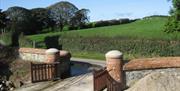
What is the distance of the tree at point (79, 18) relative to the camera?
6825 cm

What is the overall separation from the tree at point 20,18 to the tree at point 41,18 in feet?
4.00

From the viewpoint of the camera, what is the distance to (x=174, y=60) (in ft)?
56.5

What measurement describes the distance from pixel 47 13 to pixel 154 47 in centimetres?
3636

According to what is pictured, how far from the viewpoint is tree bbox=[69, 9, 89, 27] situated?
68250mm

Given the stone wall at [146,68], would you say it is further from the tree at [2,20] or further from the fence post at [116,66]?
the tree at [2,20]

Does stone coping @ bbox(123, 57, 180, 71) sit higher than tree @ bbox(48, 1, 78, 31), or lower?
lower

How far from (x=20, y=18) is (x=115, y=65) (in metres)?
46.5

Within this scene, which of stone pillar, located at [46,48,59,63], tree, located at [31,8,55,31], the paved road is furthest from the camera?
tree, located at [31,8,55,31]

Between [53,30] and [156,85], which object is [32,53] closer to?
[156,85]

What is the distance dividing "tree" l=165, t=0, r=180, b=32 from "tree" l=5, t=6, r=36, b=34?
25789 mm

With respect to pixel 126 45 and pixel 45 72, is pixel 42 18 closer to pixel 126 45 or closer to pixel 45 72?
pixel 126 45

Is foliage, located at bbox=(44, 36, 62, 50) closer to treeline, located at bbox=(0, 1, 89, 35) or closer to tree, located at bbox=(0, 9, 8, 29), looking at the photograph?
tree, located at bbox=(0, 9, 8, 29)

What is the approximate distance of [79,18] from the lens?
226 feet

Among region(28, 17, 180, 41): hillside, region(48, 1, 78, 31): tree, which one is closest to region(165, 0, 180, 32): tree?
region(28, 17, 180, 41): hillside
